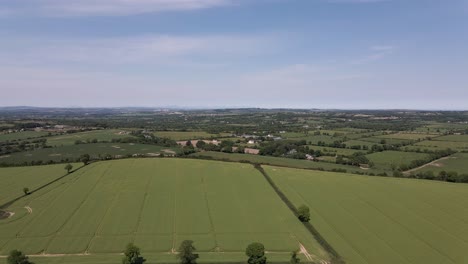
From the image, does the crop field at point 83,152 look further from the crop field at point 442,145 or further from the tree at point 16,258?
the crop field at point 442,145

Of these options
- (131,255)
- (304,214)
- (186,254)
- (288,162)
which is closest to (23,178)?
(131,255)

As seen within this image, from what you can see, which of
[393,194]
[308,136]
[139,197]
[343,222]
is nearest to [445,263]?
[343,222]

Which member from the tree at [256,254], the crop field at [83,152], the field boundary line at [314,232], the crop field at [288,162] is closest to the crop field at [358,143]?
the crop field at [288,162]

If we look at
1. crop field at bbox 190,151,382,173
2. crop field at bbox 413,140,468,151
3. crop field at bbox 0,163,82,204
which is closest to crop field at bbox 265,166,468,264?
crop field at bbox 190,151,382,173

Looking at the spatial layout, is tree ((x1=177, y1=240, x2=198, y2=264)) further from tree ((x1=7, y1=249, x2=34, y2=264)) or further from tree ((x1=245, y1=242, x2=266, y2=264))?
tree ((x1=7, y1=249, x2=34, y2=264))

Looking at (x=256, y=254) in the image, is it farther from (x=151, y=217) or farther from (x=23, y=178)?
(x=23, y=178)
